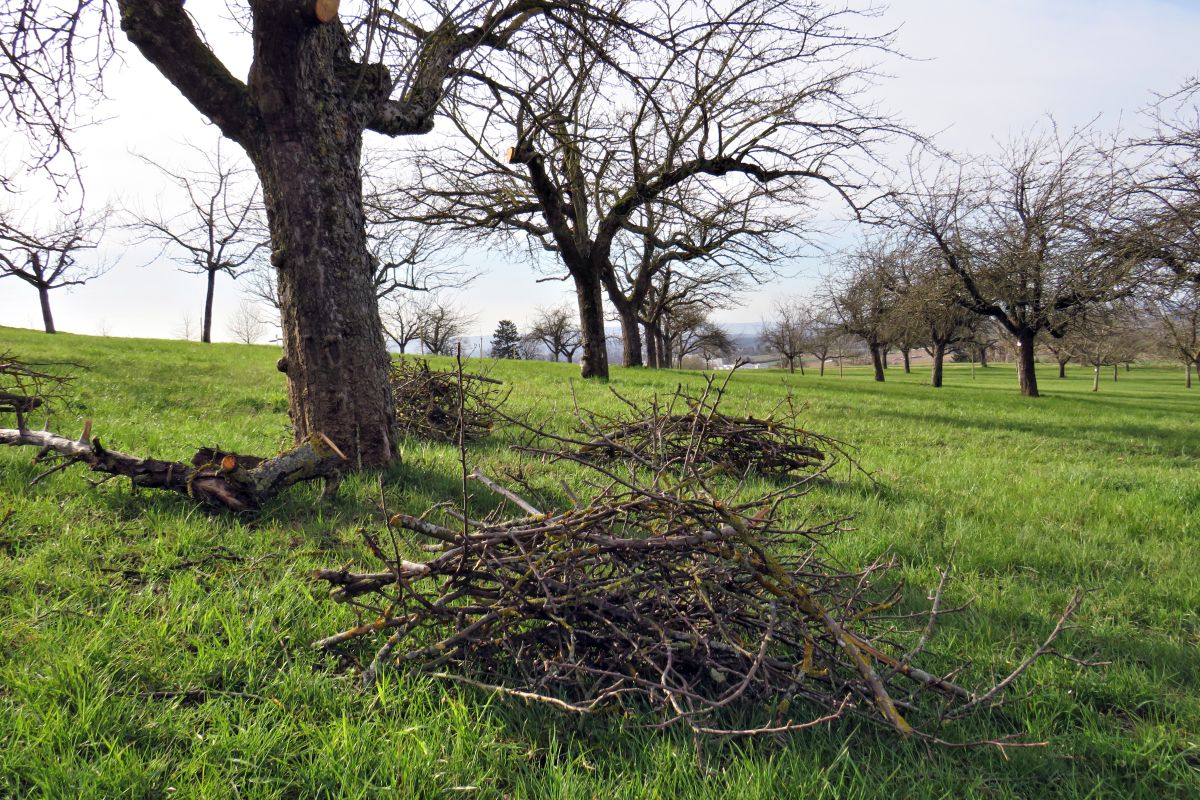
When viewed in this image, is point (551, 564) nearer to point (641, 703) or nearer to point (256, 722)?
point (641, 703)

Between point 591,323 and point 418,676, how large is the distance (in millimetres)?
14490

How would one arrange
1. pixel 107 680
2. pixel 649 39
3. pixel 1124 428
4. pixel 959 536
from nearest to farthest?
pixel 107 680 < pixel 959 536 < pixel 649 39 < pixel 1124 428

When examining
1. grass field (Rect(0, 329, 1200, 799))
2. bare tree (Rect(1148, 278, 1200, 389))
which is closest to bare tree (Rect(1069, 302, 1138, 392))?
bare tree (Rect(1148, 278, 1200, 389))

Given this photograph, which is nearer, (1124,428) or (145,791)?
(145,791)

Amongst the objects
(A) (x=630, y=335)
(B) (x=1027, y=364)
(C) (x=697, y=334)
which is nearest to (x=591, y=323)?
(A) (x=630, y=335)

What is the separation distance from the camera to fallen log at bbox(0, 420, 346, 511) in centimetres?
377

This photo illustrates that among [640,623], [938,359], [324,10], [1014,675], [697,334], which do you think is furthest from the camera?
[697,334]

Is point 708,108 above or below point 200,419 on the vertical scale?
above

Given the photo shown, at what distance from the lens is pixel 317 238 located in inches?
183

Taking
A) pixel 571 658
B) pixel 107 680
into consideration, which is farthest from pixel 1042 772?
pixel 107 680

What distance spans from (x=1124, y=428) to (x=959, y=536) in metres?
11.9

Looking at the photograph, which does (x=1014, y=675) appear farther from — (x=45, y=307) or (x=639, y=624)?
(x=45, y=307)

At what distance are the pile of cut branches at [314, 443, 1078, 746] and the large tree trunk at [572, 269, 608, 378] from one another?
13724 mm

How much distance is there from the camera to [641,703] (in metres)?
2.07
